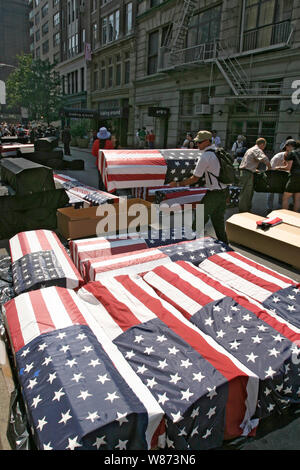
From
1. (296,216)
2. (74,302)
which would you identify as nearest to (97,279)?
(74,302)

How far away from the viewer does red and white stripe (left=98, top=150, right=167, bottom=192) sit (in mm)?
6918

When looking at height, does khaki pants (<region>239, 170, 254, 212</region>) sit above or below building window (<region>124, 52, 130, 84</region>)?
below

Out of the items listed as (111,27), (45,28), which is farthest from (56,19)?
(111,27)

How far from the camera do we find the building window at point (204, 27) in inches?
814

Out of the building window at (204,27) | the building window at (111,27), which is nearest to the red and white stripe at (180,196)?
the building window at (204,27)

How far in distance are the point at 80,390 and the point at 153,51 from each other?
99.8 feet

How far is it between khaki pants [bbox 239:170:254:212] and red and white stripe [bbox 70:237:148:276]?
4.71 meters

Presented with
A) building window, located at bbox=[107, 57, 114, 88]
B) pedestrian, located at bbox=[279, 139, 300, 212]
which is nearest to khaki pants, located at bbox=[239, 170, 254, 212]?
pedestrian, located at bbox=[279, 139, 300, 212]

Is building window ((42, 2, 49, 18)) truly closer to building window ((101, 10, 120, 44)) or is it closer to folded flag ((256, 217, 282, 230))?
building window ((101, 10, 120, 44))

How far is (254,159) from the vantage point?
9.26m

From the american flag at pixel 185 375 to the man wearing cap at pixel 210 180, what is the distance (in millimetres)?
3323

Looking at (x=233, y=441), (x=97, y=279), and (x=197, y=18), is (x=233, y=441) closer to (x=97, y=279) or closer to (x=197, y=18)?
(x=97, y=279)

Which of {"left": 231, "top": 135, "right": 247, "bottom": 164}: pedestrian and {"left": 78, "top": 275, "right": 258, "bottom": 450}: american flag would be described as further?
{"left": 231, "top": 135, "right": 247, "bottom": 164}: pedestrian

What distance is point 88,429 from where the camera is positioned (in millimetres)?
2180
